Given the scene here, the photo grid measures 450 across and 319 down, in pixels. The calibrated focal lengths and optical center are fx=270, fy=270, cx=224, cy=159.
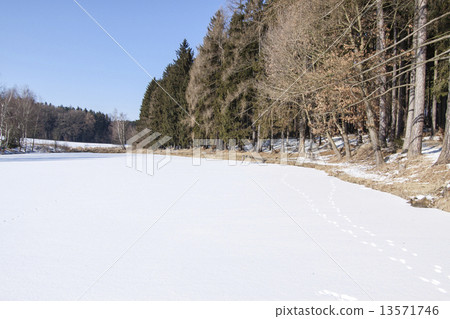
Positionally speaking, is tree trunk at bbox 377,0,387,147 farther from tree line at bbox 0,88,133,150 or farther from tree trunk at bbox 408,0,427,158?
tree line at bbox 0,88,133,150

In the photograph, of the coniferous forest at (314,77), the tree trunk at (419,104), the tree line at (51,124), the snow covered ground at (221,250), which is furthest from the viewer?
the tree line at (51,124)

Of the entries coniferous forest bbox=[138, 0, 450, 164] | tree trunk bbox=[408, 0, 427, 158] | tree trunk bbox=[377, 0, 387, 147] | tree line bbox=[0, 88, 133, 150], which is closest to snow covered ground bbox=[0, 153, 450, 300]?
coniferous forest bbox=[138, 0, 450, 164]

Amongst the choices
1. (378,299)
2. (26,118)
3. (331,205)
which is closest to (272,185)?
(331,205)

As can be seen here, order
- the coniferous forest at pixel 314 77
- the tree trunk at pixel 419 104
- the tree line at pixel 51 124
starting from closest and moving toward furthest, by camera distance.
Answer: the tree trunk at pixel 419 104, the coniferous forest at pixel 314 77, the tree line at pixel 51 124

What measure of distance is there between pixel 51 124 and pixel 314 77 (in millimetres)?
100431

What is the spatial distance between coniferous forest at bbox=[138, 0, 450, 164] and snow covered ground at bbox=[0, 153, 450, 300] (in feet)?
9.11

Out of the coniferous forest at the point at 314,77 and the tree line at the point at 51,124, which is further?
the tree line at the point at 51,124

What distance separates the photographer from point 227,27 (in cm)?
2741

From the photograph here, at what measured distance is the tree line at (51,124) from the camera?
40.0 m

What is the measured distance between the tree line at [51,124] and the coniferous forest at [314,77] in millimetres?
20583

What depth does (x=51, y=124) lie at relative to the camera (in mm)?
90188

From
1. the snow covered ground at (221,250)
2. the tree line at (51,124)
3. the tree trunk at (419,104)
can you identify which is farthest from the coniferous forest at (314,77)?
the tree line at (51,124)

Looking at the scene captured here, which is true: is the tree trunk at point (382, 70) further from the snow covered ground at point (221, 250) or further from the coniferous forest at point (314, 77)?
the snow covered ground at point (221, 250)

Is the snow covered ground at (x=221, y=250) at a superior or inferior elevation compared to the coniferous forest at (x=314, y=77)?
inferior
